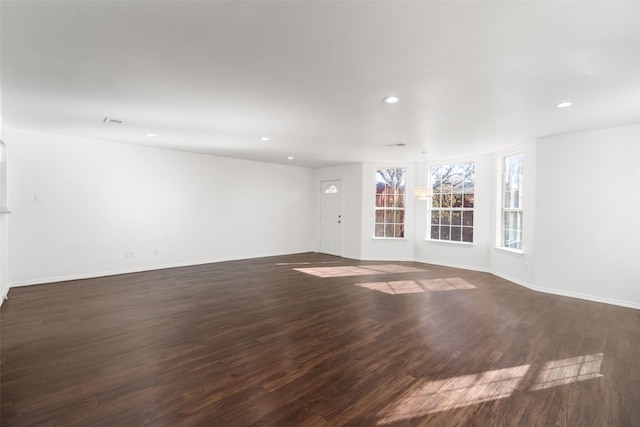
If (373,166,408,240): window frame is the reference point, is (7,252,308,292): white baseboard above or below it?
below

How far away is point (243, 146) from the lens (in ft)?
19.5

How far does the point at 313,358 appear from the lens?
2.71 metres

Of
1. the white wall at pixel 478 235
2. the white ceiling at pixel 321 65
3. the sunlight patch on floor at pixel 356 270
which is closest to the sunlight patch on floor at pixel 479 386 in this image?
the white ceiling at pixel 321 65

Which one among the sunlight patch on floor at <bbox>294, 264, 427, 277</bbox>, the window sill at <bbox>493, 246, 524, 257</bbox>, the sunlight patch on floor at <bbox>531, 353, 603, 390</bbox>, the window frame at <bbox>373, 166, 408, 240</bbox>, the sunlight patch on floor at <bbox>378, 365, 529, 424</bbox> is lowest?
the sunlight patch on floor at <bbox>531, 353, 603, 390</bbox>

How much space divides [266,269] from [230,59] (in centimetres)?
482

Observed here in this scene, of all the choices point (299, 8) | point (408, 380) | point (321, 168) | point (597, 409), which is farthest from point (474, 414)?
point (321, 168)

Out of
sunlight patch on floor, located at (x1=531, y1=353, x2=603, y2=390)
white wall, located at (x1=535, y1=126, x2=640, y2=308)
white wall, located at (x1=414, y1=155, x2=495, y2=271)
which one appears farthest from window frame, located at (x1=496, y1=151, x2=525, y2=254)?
sunlight patch on floor, located at (x1=531, y1=353, x2=603, y2=390)

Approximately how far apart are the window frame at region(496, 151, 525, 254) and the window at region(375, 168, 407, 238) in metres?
2.23

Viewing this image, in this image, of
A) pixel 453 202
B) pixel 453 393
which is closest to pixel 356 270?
pixel 453 202

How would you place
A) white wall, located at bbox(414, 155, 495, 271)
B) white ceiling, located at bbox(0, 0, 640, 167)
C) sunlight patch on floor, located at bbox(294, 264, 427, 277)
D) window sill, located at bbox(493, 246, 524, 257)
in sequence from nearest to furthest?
white ceiling, located at bbox(0, 0, 640, 167)
window sill, located at bbox(493, 246, 524, 257)
sunlight patch on floor, located at bbox(294, 264, 427, 277)
white wall, located at bbox(414, 155, 495, 271)

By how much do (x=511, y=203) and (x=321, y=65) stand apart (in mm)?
5168

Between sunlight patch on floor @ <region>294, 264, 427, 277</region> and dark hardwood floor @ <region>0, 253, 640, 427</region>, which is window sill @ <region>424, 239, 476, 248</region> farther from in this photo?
dark hardwood floor @ <region>0, 253, 640, 427</region>

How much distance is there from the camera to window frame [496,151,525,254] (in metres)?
5.55

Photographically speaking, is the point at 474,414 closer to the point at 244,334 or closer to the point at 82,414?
the point at 244,334
